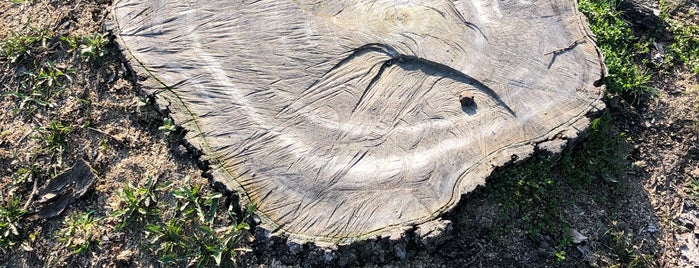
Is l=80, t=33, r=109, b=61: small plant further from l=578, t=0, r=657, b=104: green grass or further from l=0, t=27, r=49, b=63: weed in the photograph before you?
l=578, t=0, r=657, b=104: green grass

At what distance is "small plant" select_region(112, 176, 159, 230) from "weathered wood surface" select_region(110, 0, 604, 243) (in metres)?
0.54

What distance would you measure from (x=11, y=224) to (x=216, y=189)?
1.25 meters

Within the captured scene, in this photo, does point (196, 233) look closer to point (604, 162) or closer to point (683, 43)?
point (604, 162)

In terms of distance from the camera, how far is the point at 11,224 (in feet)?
10.1

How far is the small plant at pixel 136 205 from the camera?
306 cm

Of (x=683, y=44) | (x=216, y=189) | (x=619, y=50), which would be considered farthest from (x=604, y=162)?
(x=216, y=189)

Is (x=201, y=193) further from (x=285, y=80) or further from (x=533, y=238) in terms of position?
(x=533, y=238)

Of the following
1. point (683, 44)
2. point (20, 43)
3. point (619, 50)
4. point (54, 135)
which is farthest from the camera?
point (683, 44)

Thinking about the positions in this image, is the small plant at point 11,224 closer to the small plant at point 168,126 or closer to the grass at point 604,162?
the small plant at point 168,126

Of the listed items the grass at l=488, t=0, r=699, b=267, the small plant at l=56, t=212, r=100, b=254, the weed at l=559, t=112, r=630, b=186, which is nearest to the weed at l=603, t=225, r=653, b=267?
the grass at l=488, t=0, r=699, b=267

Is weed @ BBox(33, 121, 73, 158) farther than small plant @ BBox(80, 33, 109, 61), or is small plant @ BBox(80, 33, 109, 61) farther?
small plant @ BBox(80, 33, 109, 61)

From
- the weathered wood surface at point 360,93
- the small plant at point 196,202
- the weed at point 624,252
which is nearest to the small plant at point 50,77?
the weathered wood surface at point 360,93

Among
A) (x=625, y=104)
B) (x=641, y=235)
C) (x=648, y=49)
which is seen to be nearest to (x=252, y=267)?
(x=641, y=235)

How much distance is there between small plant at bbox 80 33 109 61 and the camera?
11.2ft
